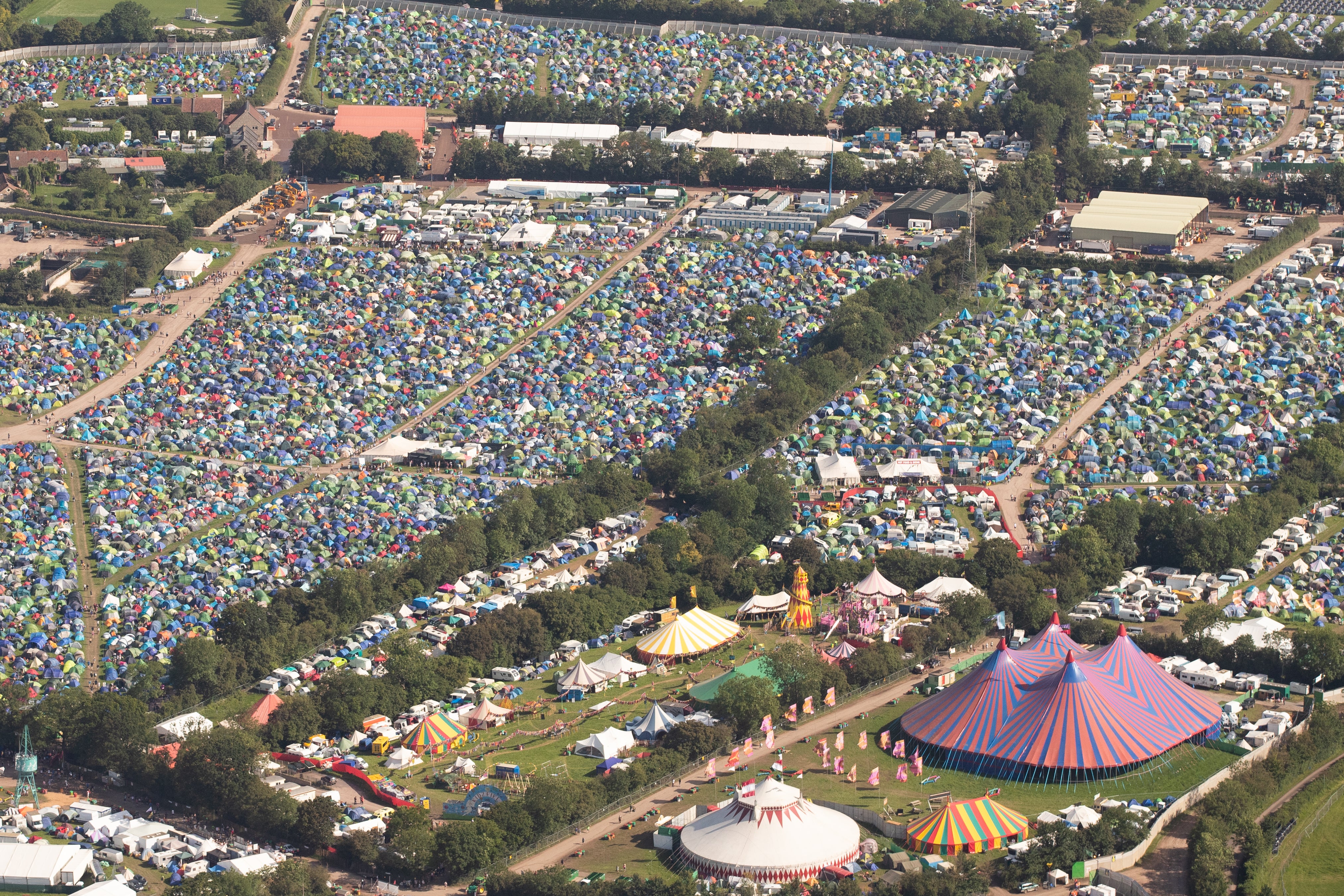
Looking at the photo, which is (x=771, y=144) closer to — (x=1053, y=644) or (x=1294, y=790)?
(x=1053, y=644)

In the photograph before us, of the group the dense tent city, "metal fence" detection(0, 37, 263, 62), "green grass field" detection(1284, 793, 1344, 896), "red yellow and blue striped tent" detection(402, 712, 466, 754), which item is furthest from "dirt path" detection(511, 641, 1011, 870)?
"metal fence" detection(0, 37, 263, 62)

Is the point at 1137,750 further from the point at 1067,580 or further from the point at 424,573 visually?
the point at 424,573

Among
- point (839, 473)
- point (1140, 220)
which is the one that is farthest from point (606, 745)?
point (1140, 220)

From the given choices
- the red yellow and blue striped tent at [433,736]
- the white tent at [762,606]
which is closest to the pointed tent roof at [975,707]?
the white tent at [762,606]

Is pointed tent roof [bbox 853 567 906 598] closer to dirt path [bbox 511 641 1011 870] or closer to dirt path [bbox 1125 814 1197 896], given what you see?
dirt path [bbox 511 641 1011 870]

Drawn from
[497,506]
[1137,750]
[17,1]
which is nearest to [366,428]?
[497,506]
